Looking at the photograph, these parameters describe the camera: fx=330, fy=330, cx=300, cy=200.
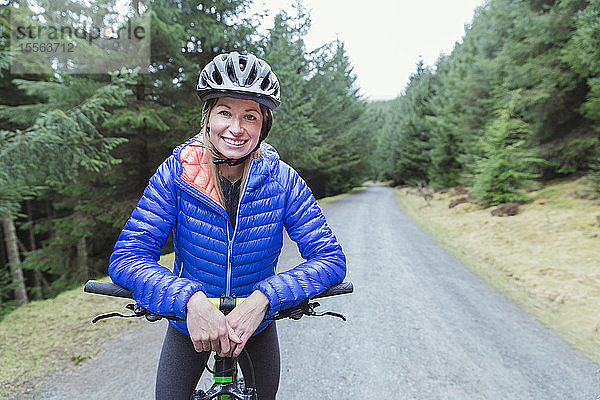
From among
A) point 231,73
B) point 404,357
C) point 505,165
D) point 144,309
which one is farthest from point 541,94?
point 144,309

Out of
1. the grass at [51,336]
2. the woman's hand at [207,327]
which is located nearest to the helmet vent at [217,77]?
the woman's hand at [207,327]

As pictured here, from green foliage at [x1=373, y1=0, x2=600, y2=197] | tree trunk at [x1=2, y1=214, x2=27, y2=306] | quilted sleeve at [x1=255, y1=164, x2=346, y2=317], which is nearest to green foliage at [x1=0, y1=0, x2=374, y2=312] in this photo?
tree trunk at [x1=2, y1=214, x2=27, y2=306]

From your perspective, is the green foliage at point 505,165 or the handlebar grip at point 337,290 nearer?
the handlebar grip at point 337,290

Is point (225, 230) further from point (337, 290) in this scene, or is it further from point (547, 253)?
point (547, 253)

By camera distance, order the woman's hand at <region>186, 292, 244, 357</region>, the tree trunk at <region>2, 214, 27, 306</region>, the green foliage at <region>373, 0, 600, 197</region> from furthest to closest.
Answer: the green foliage at <region>373, 0, 600, 197</region>
the tree trunk at <region>2, 214, 27, 306</region>
the woman's hand at <region>186, 292, 244, 357</region>

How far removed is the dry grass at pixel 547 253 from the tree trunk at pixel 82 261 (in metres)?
10.1

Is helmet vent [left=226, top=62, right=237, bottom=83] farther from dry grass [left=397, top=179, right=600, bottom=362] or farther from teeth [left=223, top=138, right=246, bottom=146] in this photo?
dry grass [left=397, top=179, right=600, bottom=362]

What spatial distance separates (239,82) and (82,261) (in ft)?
34.4

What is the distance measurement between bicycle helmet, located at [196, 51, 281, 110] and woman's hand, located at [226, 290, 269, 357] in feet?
2.84

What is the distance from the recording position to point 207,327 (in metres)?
1.25

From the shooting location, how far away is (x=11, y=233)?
29.9ft

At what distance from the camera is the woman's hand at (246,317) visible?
1.29m

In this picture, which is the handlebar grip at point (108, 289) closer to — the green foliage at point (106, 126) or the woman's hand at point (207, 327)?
the woman's hand at point (207, 327)

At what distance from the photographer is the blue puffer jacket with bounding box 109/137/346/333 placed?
4.46 ft
